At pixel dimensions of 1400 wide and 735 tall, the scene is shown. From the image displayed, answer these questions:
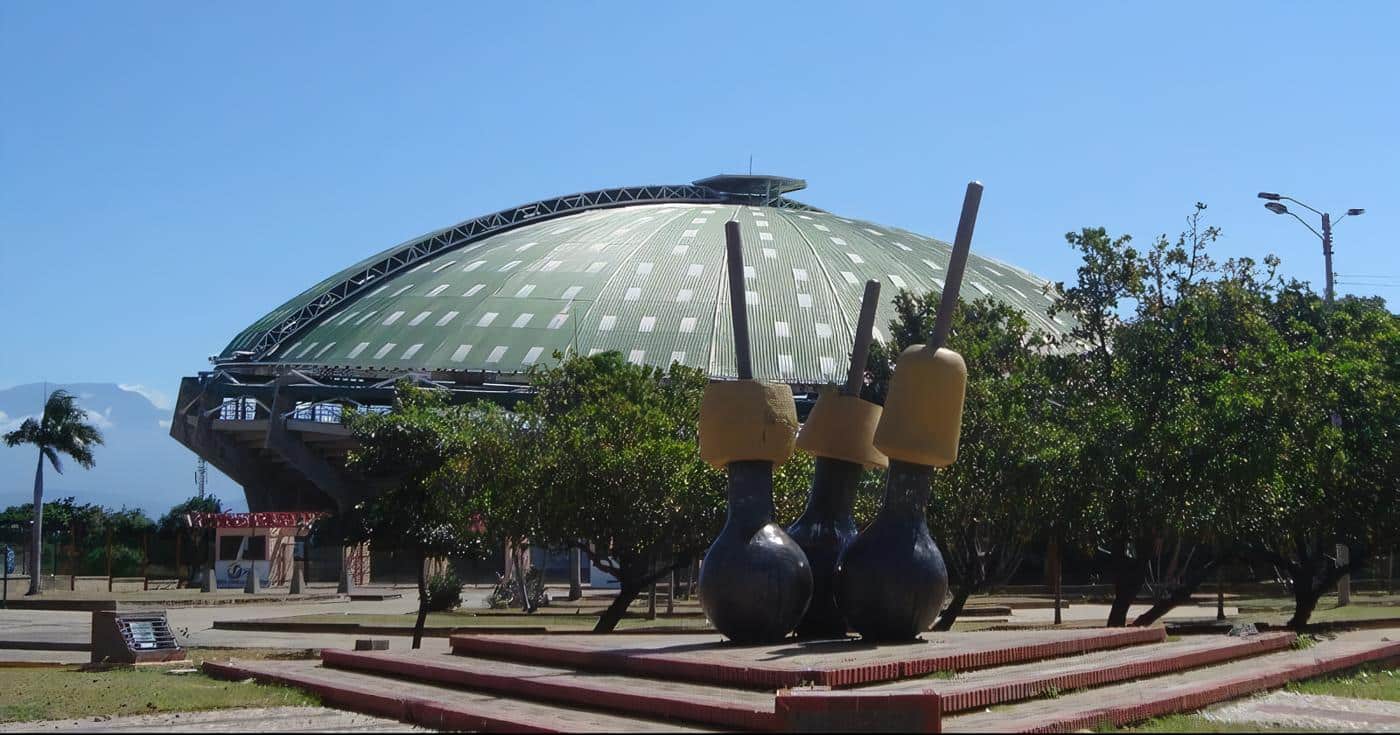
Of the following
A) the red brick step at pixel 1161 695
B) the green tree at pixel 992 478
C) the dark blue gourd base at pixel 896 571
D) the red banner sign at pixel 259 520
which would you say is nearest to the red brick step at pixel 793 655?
the dark blue gourd base at pixel 896 571

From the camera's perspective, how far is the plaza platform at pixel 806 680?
12.6 metres

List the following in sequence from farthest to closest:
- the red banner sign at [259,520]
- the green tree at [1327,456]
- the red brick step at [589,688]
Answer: the red banner sign at [259,520] < the green tree at [1327,456] < the red brick step at [589,688]

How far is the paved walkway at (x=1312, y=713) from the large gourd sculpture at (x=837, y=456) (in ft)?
17.9

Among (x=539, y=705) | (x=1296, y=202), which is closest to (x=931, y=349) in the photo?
(x=539, y=705)

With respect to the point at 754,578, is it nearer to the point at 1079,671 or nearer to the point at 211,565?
the point at 1079,671

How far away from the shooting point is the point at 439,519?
28062 mm

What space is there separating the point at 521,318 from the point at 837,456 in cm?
6225

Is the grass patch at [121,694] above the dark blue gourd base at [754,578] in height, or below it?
below

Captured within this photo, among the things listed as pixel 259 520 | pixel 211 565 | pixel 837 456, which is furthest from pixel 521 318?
pixel 837 456

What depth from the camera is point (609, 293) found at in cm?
8225

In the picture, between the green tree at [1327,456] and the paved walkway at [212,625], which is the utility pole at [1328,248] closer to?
the green tree at [1327,456]

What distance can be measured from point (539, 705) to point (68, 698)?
277 inches

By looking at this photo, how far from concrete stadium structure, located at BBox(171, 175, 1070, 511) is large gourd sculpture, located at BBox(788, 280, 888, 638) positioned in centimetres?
5084

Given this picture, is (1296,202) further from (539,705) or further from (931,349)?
(539,705)
